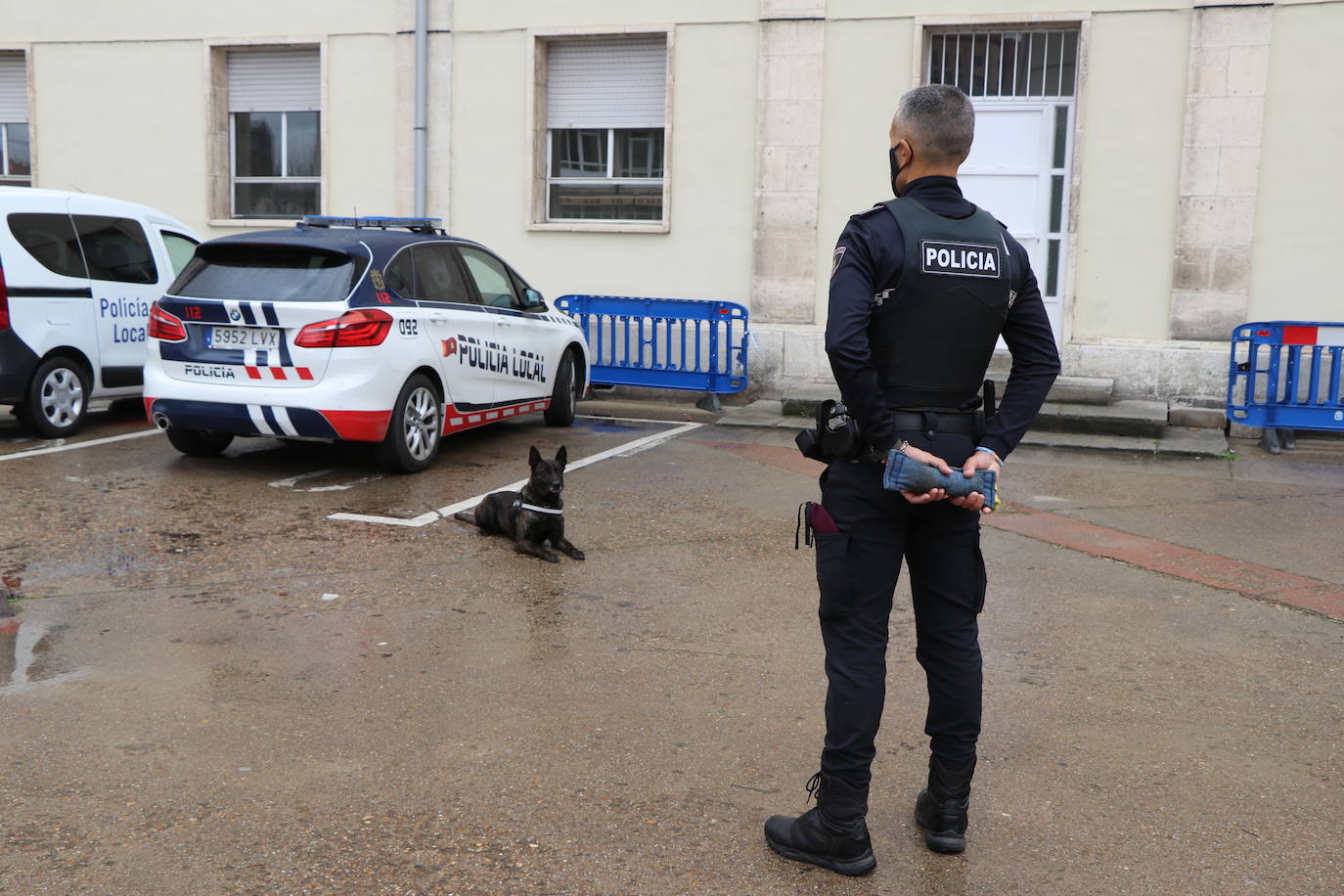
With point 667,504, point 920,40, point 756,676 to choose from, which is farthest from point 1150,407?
point 756,676

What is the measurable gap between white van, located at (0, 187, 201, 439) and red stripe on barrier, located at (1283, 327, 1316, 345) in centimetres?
938

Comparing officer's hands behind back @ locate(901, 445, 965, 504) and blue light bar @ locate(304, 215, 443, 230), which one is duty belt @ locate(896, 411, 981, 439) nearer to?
officer's hands behind back @ locate(901, 445, 965, 504)

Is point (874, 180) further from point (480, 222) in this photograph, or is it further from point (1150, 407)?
point (480, 222)

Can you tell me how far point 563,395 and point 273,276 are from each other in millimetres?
3191

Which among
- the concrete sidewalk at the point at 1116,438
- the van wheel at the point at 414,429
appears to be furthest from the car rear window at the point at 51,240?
the concrete sidewalk at the point at 1116,438

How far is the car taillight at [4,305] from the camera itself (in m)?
9.20

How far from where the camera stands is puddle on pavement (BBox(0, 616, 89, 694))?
4.64 m

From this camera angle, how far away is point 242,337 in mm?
8312

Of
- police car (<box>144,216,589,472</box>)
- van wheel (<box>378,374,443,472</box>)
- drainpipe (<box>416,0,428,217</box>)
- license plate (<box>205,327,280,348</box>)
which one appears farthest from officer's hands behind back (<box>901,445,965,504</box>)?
drainpipe (<box>416,0,428,217</box>)

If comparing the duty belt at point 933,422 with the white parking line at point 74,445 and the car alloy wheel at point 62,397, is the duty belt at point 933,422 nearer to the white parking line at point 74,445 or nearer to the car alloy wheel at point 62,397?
the white parking line at point 74,445

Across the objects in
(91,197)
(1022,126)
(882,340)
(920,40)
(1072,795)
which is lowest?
(1072,795)

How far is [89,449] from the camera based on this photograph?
950cm

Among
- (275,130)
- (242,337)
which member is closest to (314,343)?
(242,337)

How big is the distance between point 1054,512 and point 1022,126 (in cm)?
621
